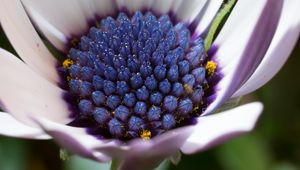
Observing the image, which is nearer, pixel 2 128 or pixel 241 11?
pixel 2 128

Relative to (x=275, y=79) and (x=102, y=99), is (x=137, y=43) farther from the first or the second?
(x=275, y=79)

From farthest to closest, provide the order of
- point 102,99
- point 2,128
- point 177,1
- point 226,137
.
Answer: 1. point 177,1
2. point 102,99
3. point 2,128
4. point 226,137

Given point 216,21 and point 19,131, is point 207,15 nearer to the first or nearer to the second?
point 216,21

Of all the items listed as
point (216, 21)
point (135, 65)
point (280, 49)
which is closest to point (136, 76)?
point (135, 65)

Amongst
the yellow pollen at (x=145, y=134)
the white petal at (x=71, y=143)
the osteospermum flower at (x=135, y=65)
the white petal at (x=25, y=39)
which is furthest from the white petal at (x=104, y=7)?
the white petal at (x=71, y=143)

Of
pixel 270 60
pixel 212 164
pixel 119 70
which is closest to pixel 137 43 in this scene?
pixel 119 70

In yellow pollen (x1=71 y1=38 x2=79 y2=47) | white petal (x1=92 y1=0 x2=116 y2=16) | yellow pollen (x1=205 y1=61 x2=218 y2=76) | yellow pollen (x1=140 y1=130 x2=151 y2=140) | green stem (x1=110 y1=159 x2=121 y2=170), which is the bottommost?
yellow pollen (x1=140 y1=130 x2=151 y2=140)

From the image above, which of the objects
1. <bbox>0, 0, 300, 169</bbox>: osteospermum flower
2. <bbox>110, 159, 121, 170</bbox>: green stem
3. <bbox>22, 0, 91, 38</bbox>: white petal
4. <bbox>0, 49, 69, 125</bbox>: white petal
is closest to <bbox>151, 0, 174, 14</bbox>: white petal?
<bbox>0, 0, 300, 169</bbox>: osteospermum flower

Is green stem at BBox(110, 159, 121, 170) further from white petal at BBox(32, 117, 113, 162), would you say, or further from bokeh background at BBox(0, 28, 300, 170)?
bokeh background at BBox(0, 28, 300, 170)
